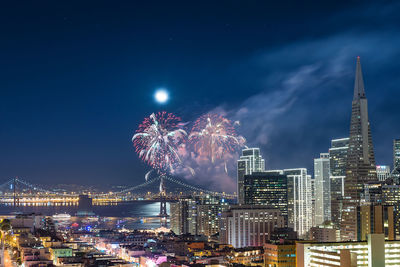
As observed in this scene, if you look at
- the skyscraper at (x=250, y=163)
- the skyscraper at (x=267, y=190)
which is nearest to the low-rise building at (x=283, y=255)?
the skyscraper at (x=267, y=190)

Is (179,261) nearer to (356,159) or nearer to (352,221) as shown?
(352,221)

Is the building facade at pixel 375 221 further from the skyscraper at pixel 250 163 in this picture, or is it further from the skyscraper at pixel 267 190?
the skyscraper at pixel 250 163

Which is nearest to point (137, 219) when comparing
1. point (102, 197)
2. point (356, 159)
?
point (102, 197)

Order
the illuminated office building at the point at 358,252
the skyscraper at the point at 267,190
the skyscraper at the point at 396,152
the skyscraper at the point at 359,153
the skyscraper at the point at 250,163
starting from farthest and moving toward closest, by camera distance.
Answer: the skyscraper at the point at 250,163 → the skyscraper at the point at 396,152 → the skyscraper at the point at 267,190 → the skyscraper at the point at 359,153 → the illuminated office building at the point at 358,252

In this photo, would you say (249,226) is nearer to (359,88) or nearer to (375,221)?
(375,221)

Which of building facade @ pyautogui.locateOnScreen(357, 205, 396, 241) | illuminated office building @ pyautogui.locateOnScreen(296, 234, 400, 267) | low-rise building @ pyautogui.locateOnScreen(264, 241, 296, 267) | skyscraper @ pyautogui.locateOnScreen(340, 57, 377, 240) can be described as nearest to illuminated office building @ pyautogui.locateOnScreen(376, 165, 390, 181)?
skyscraper @ pyautogui.locateOnScreen(340, 57, 377, 240)

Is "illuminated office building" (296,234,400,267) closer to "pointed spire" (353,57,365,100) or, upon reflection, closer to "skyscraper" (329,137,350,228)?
"pointed spire" (353,57,365,100)
